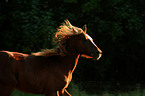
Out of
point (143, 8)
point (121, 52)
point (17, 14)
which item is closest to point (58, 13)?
point (17, 14)

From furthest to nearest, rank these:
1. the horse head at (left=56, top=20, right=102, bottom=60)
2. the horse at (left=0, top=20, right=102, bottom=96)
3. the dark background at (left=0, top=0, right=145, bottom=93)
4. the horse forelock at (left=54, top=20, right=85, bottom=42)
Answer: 1. the dark background at (left=0, top=0, right=145, bottom=93)
2. the horse forelock at (left=54, top=20, right=85, bottom=42)
3. the horse head at (left=56, top=20, right=102, bottom=60)
4. the horse at (left=0, top=20, right=102, bottom=96)

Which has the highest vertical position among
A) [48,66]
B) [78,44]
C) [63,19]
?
[78,44]

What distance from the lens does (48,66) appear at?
5.32 m

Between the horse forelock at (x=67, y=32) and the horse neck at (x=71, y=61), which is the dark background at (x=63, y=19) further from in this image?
the horse neck at (x=71, y=61)

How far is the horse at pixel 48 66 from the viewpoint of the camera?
16.3 ft

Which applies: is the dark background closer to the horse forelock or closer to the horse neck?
the horse forelock

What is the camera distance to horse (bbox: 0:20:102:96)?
195 inches

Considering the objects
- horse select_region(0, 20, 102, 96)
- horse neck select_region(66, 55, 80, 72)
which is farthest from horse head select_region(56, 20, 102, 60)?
horse neck select_region(66, 55, 80, 72)

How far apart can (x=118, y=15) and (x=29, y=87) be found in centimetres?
535

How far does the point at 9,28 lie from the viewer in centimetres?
943

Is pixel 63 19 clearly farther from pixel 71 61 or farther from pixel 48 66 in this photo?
pixel 48 66

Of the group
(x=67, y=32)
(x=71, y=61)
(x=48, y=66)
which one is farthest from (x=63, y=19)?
(x=48, y=66)

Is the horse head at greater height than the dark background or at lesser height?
greater

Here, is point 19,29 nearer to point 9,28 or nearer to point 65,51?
point 9,28
